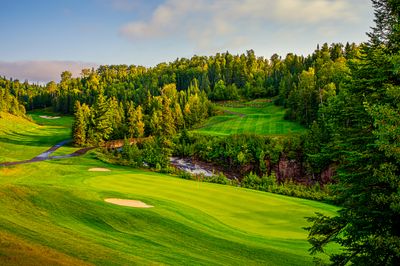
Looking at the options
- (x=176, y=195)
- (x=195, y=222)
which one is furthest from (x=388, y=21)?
(x=176, y=195)

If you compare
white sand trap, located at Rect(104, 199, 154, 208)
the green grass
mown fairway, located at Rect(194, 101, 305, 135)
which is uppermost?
mown fairway, located at Rect(194, 101, 305, 135)

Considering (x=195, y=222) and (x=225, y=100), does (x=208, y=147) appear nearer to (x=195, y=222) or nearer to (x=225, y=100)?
(x=195, y=222)

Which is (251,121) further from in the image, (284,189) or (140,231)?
(140,231)

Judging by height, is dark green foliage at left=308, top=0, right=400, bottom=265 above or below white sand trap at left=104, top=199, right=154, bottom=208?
above

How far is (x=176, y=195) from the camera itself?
28.3m

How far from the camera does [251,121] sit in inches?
3221

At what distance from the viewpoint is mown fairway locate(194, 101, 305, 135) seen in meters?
69.8

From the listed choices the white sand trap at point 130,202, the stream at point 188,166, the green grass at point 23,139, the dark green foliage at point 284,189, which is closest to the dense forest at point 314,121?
the dark green foliage at point 284,189

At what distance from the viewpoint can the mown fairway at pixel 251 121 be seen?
69750 millimetres

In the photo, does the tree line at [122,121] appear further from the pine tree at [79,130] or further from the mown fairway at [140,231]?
the mown fairway at [140,231]

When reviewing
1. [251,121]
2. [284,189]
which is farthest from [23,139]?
[284,189]

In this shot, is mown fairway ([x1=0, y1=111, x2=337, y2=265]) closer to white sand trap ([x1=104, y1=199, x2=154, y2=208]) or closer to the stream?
white sand trap ([x1=104, y1=199, x2=154, y2=208])

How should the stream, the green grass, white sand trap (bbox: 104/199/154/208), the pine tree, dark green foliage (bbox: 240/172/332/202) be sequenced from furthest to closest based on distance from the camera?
the pine tree
the green grass
the stream
dark green foliage (bbox: 240/172/332/202)
white sand trap (bbox: 104/199/154/208)

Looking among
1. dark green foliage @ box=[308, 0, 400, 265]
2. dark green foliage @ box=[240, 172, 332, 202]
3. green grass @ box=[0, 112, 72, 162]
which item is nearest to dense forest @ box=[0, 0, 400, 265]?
dark green foliage @ box=[308, 0, 400, 265]
